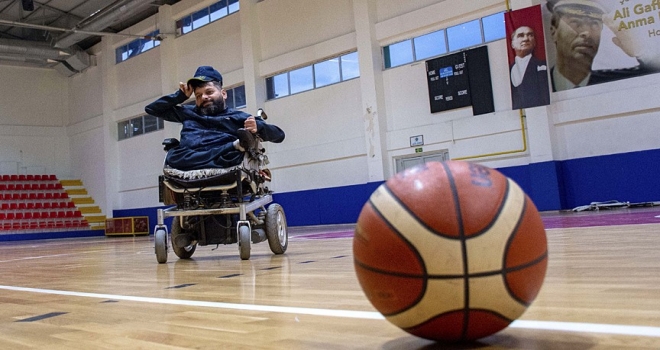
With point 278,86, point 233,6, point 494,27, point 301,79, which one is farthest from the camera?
point 233,6

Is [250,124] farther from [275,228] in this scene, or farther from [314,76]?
[314,76]

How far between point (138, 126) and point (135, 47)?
2976 mm

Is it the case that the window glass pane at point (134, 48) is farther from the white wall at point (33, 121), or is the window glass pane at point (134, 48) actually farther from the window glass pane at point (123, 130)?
the white wall at point (33, 121)

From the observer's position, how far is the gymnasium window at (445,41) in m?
13.3

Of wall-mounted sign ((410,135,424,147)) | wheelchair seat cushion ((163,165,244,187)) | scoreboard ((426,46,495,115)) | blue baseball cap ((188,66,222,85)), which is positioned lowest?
wheelchair seat cushion ((163,165,244,187))

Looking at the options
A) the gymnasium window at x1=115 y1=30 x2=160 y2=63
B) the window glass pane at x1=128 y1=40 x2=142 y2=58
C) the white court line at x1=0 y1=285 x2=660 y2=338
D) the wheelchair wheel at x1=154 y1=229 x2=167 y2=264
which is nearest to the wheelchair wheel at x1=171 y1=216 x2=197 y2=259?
the wheelchair wheel at x1=154 y1=229 x2=167 y2=264

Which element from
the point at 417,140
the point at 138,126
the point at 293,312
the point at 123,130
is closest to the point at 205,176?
the point at 293,312

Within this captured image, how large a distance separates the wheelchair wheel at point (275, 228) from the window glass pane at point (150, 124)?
1666 cm

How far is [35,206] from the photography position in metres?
23.2

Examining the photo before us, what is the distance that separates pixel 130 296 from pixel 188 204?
211cm

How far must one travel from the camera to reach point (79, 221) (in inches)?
917

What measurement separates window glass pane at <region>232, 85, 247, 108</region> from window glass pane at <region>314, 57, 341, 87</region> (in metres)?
2.87

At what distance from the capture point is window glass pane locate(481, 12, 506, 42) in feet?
43.0

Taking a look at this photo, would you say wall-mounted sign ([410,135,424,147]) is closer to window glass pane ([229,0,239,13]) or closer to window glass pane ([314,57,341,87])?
window glass pane ([314,57,341,87])
